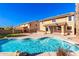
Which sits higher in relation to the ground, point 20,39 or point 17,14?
point 17,14

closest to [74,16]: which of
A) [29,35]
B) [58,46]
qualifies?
[58,46]

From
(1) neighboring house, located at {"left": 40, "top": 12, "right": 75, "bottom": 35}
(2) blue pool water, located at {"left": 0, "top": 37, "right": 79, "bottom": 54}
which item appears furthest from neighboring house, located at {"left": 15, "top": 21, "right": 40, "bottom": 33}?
(2) blue pool water, located at {"left": 0, "top": 37, "right": 79, "bottom": 54}

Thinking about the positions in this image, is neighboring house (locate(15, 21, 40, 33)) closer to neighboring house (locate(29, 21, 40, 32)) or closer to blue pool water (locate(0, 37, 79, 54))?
neighboring house (locate(29, 21, 40, 32))

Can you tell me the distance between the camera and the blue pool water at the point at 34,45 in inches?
268

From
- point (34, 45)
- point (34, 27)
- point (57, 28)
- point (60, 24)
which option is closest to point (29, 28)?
point (34, 27)

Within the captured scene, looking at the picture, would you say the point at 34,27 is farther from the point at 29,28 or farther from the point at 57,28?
the point at 57,28

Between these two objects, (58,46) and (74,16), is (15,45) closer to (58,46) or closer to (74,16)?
(58,46)

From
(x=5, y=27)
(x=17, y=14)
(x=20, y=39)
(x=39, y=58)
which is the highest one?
(x=17, y=14)

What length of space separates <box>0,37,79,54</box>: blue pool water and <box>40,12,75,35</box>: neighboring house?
1.24ft

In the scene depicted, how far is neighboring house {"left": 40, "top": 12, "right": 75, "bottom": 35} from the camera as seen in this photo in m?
6.98

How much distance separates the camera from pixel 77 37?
6.87m

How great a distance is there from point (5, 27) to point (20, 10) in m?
0.80

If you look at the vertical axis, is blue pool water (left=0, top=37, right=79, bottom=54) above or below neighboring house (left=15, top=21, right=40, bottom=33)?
below

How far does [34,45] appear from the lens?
6957 millimetres
